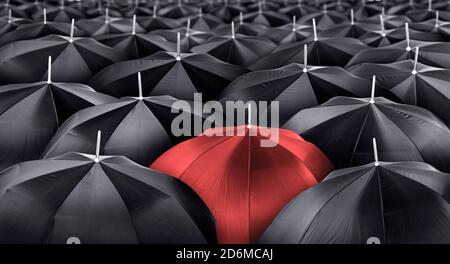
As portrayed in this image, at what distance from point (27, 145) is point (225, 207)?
2.28 meters

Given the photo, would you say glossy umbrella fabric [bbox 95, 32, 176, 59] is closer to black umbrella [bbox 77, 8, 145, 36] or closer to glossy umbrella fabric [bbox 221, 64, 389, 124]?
black umbrella [bbox 77, 8, 145, 36]

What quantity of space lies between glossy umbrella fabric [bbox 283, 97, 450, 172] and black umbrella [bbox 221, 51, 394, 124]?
0.75 meters

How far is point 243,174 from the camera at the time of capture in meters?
4.65

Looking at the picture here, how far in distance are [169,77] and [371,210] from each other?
3812 mm

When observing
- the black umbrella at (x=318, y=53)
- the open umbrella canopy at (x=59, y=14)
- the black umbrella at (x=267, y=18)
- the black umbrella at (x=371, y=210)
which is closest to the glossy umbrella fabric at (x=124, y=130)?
the black umbrella at (x=371, y=210)

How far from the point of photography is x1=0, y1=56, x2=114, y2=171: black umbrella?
5.82 m

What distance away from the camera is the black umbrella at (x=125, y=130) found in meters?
5.48

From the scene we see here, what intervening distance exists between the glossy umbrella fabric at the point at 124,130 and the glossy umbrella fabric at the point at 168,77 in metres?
1.27

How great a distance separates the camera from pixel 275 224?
4266mm

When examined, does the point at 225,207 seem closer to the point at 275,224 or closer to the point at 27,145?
the point at 275,224

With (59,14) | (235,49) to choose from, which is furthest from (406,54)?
(59,14)

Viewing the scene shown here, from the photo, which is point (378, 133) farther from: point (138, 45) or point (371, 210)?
point (138, 45)

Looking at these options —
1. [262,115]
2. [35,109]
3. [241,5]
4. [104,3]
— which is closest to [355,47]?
[262,115]

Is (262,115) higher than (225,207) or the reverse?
higher
